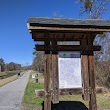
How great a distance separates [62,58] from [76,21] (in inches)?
47.2

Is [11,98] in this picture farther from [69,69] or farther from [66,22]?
[66,22]

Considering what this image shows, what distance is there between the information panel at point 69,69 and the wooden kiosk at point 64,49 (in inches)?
5.1

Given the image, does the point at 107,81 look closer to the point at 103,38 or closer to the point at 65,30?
the point at 103,38

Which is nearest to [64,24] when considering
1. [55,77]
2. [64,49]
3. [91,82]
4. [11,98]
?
[64,49]

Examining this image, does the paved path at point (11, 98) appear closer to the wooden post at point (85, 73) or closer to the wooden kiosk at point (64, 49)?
the wooden kiosk at point (64, 49)

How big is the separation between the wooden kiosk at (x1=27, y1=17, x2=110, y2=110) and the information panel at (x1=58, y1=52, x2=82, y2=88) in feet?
0.43

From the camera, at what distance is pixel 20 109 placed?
10.8m

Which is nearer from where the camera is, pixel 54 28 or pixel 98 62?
pixel 54 28

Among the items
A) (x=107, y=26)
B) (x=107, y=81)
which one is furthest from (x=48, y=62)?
(x=107, y=81)

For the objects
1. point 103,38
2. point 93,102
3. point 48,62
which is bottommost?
point 93,102

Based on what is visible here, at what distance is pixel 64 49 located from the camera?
7281 mm

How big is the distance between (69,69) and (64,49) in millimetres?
628

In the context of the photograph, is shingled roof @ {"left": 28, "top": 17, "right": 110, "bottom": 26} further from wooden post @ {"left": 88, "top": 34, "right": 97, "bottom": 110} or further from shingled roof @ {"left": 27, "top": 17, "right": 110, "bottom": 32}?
wooden post @ {"left": 88, "top": 34, "right": 97, "bottom": 110}

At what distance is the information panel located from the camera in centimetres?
721
